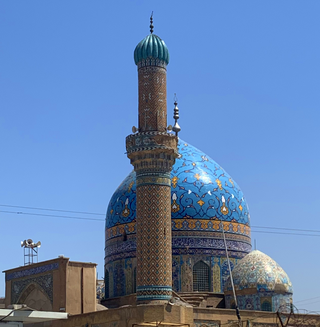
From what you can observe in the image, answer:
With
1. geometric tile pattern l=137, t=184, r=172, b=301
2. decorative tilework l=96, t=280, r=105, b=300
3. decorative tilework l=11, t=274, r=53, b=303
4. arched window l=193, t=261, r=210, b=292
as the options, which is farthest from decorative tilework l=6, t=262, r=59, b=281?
decorative tilework l=96, t=280, r=105, b=300

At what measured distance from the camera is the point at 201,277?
28.1m

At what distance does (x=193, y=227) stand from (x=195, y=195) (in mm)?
1118

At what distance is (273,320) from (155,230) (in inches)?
181

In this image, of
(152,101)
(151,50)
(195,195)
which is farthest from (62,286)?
(151,50)

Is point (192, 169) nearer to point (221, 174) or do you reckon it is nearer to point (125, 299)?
point (221, 174)

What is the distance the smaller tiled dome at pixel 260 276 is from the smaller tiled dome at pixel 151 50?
722 cm

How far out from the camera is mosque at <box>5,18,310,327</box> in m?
22.3

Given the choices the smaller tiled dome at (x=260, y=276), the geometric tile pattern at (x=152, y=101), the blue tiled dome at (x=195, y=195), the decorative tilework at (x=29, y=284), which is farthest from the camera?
the blue tiled dome at (x=195, y=195)

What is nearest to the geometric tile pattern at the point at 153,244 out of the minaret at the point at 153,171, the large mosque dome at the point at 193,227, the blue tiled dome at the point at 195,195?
the minaret at the point at 153,171

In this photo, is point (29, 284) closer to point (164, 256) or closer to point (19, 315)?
point (164, 256)

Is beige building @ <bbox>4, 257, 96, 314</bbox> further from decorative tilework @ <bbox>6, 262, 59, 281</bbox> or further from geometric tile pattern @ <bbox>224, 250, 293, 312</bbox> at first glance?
geometric tile pattern @ <bbox>224, 250, 293, 312</bbox>

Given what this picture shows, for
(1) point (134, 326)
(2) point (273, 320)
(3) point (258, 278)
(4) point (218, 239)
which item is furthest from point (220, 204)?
(1) point (134, 326)

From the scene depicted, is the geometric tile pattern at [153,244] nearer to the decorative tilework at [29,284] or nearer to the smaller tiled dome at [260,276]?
the decorative tilework at [29,284]

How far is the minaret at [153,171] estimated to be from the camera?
2230cm
